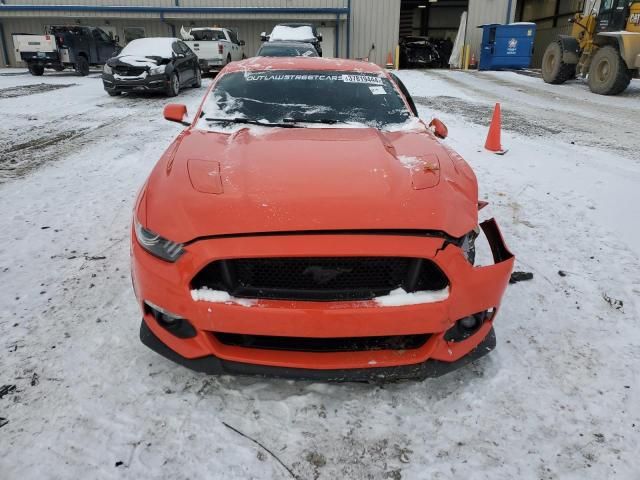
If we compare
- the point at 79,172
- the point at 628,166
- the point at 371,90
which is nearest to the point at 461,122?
the point at 628,166

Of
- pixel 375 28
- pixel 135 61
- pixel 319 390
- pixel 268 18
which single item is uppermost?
pixel 268 18

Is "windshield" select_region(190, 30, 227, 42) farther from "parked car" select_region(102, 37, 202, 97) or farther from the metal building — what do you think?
"parked car" select_region(102, 37, 202, 97)

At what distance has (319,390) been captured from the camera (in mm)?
2111

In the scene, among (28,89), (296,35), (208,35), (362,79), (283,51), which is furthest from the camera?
(208,35)

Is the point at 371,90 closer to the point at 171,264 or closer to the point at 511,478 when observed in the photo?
the point at 171,264

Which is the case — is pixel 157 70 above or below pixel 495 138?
above

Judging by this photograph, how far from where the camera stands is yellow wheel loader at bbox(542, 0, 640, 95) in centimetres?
1109

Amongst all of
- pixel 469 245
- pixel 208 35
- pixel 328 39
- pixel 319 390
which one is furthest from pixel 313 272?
pixel 328 39

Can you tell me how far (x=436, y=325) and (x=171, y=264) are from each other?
112cm

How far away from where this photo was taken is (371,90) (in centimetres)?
352

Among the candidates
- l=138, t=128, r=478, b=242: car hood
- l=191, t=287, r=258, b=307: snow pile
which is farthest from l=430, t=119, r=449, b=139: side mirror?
l=191, t=287, r=258, b=307: snow pile

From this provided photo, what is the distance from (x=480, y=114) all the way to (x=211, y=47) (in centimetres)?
1079

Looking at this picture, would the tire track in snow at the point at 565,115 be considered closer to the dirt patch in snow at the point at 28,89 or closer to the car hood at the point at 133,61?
the car hood at the point at 133,61

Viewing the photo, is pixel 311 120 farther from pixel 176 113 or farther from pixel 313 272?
pixel 313 272
